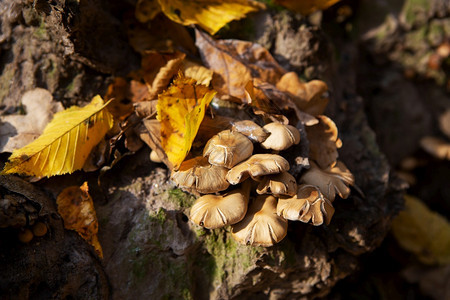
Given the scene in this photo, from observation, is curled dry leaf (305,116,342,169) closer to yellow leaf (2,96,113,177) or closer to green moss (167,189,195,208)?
green moss (167,189,195,208)

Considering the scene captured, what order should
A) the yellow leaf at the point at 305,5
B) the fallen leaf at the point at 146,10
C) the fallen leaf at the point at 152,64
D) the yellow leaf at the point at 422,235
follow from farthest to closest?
the yellow leaf at the point at 422,235 < the yellow leaf at the point at 305,5 < the fallen leaf at the point at 146,10 < the fallen leaf at the point at 152,64

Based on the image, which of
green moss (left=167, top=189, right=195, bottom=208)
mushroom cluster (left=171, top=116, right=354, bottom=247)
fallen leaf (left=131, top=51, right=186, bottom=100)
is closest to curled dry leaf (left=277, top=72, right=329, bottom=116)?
mushroom cluster (left=171, top=116, right=354, bottom=247)

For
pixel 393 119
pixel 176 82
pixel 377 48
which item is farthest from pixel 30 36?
pixel 393 119

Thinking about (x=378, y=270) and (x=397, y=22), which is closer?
(x=378, y=270)

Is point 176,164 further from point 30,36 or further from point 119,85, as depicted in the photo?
point 30,36

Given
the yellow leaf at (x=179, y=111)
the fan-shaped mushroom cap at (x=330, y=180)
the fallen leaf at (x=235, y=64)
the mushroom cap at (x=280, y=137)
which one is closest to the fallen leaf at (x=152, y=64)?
the fallen leaf at (x=235, y=64)

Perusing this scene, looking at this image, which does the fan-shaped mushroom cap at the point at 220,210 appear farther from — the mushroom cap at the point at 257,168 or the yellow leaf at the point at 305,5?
the yellow leaf at the point at 305,5
